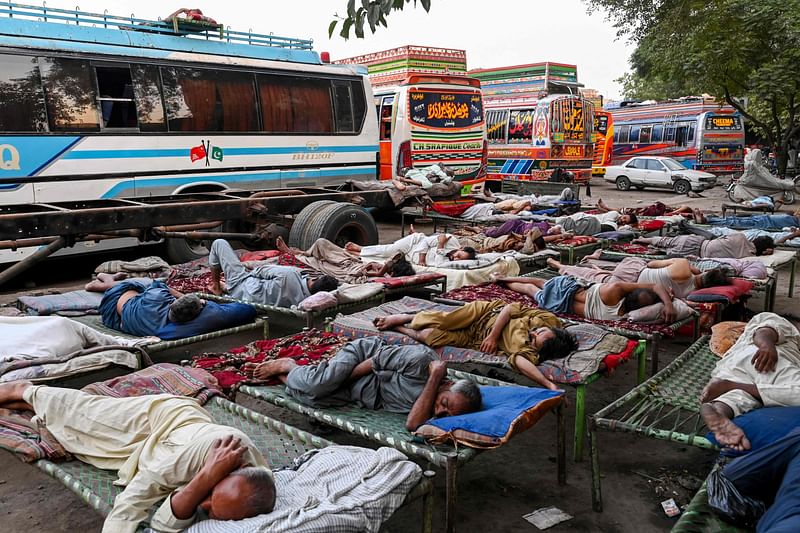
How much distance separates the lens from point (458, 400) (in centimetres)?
346

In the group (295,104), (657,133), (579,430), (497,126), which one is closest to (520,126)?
(497,126)

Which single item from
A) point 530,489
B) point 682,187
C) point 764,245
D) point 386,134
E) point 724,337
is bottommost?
point 530,489

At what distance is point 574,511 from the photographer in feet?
11.0

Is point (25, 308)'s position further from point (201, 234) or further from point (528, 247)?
point (528, 247)

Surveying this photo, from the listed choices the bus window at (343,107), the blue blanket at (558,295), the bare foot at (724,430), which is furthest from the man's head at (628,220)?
the bare foot at (724,430)

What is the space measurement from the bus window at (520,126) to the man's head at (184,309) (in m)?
15.7

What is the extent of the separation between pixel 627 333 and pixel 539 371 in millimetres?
1162

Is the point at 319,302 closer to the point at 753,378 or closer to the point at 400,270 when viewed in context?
the point at 400,270

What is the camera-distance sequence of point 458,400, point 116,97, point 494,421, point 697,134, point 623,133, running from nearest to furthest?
1. point 494,421
2. point 458,400
3. point 116,97
4. point 697,134
5. point 623,133

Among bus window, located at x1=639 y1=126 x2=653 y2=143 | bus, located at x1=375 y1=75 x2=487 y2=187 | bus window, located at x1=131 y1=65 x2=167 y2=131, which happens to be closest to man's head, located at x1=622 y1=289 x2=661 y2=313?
bus window, located at x1=131 y1=65 x2=167 y2=131

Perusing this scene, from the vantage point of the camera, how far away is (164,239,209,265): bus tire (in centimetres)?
874

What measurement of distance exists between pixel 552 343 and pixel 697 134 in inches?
862

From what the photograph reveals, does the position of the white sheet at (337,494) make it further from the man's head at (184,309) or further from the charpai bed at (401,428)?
the man's head at (184,309)

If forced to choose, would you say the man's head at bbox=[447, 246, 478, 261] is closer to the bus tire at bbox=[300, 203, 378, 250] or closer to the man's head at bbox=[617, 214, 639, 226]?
the bus tire at bbox=[300, 203, 378, 250]
